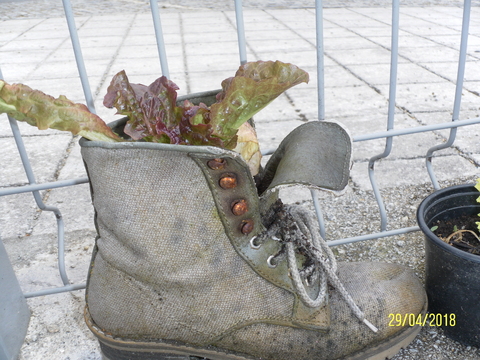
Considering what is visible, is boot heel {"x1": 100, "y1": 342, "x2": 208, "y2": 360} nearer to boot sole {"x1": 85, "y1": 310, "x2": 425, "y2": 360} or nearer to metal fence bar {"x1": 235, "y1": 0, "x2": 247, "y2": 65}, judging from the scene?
boot sole {"x1": 85, "y1": 310, "x2": 425, "y2": 360}

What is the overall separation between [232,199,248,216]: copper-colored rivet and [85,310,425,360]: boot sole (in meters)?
0.41

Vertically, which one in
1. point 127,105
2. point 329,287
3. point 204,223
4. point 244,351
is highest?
point 127,105

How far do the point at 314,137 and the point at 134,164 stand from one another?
0.44m

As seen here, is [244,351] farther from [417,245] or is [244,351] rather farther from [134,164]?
[417,245]

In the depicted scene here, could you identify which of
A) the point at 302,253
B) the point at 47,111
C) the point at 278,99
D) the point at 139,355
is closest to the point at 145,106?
the point at 47,111

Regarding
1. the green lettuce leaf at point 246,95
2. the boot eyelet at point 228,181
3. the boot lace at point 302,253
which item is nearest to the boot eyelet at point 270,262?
the boot lace at point 302,253

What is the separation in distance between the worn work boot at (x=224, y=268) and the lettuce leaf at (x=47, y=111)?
0.15 feet

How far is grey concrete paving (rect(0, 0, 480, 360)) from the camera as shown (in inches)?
73.9

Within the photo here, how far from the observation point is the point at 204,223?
110 cm

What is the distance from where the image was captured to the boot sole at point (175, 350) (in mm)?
1244

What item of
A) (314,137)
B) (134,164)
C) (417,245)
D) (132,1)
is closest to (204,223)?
(134,164)

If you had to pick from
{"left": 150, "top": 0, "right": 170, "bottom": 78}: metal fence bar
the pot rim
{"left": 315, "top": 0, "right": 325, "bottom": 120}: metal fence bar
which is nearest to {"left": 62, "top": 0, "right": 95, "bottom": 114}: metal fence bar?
{"left": 150, "top": 0, "right": 170, "bottom": 78}: metal fence bar

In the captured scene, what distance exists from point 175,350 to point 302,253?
0.44 meters
